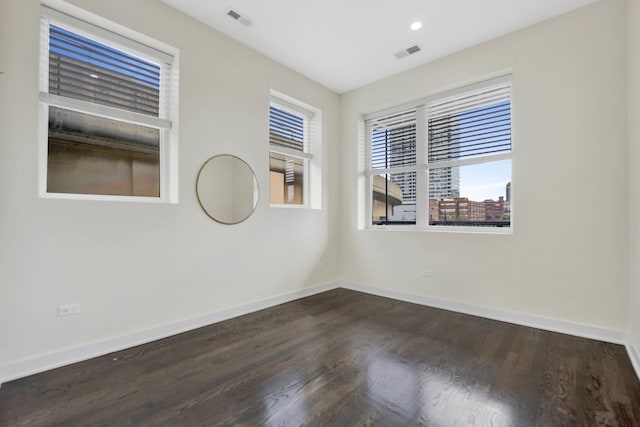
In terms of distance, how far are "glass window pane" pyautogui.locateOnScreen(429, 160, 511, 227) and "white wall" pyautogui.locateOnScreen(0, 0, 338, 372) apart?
5.77 ft

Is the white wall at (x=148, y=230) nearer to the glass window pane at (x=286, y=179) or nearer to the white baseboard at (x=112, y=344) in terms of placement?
the white baseboard at (x=112, y=344)

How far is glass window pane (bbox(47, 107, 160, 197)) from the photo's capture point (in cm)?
241

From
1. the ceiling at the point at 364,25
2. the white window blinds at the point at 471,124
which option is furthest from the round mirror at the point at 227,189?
the white window blinds at the point at 471,124

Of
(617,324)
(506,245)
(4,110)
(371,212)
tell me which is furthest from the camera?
(371,212)

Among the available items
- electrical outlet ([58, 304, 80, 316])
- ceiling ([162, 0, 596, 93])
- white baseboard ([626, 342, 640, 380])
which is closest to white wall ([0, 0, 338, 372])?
electrical outlet ([58, 304, 80, 316])

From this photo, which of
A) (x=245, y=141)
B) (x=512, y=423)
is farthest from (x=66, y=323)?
(x=512, y=423)

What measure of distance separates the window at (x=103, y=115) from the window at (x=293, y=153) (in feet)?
4.45

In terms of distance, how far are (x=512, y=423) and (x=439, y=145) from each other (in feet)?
10.4

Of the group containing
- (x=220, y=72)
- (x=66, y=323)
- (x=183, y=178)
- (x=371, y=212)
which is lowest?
(x=66, y=323)

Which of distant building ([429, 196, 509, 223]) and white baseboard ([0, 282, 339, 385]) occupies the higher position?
distant building ([429, 196, 509, 223])

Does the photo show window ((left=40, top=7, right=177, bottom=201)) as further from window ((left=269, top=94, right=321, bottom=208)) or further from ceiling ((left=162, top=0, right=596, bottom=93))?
window ((left=269, top=94, right=321, bottom=208))

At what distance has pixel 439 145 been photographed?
13.0 feet

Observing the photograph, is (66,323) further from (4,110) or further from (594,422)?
(594,422)

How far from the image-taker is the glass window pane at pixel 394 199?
421cm
